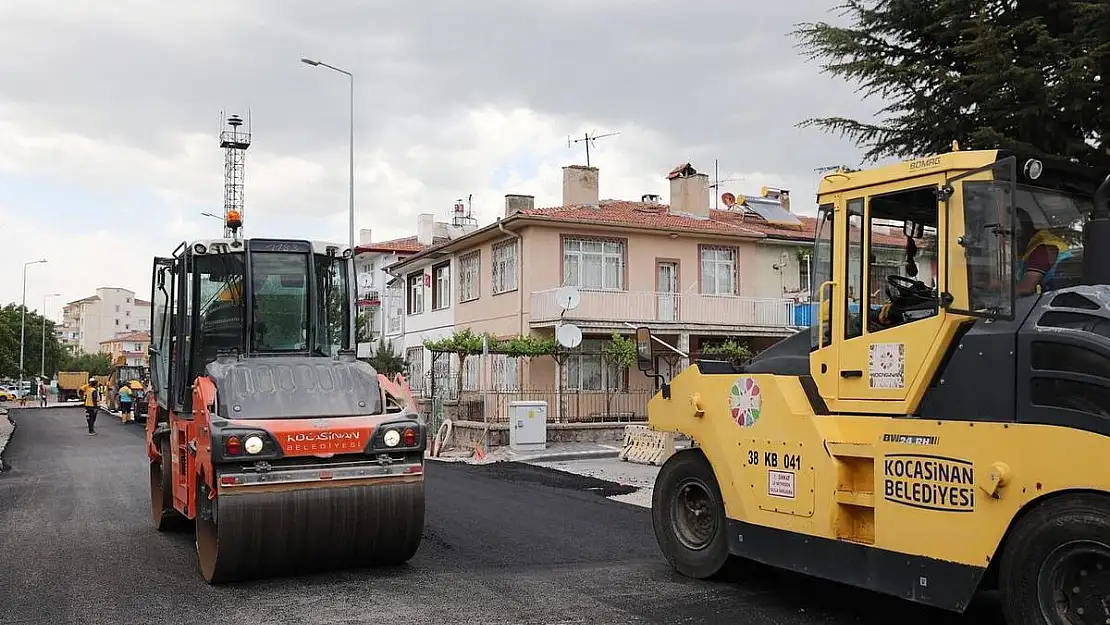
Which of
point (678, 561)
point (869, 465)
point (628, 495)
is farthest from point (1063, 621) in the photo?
point (628, 495)

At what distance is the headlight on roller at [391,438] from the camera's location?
7.82m

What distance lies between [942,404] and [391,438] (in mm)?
4035

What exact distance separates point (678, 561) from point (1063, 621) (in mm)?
3367

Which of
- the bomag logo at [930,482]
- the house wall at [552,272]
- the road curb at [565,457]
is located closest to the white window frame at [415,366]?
the house wall at [552,272]

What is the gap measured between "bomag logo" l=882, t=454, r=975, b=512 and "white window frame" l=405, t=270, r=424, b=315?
1242 inches

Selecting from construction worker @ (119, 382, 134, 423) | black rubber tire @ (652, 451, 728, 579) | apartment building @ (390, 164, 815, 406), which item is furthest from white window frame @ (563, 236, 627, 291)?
black rubber tire @ (652, 451, 728, 579)

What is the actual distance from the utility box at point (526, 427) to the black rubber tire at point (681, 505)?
13844 mm

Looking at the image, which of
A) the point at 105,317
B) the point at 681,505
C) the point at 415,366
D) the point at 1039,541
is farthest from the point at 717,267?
the point at 105,317

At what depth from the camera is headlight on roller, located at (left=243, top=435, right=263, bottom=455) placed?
7.37 m

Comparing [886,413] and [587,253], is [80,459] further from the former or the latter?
[886,413]

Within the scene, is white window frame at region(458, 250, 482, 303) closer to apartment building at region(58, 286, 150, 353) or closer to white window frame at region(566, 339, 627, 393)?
white window frame at region(566, 339, 627, 393)

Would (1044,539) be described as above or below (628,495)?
above

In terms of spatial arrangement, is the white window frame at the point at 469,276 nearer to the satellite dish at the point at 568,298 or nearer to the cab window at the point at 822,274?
the satellite dish at the point at 568,298

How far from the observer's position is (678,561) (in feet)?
26.5
